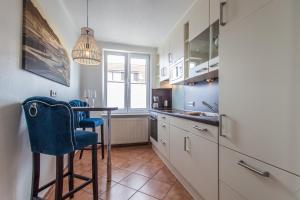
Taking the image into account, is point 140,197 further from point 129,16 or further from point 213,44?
point 129,16

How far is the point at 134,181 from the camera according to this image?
2096 millimetres

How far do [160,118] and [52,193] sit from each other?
6.08 ft

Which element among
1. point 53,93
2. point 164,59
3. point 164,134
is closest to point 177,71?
point 164,59

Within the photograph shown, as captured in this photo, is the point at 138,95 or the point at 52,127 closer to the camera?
the point at 52,127

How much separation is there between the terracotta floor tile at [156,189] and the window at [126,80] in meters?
2.18

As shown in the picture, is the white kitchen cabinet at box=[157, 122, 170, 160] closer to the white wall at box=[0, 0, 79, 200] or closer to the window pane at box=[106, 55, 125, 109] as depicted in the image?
the window pane at box=[106, 55, 125, 109]

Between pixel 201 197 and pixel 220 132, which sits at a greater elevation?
pixel 220 132

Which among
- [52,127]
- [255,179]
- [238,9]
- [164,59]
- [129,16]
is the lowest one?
[255,179]

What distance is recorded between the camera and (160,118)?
288 cm

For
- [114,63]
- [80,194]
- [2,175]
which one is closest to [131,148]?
[80,194]

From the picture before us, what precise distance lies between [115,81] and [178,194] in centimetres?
284

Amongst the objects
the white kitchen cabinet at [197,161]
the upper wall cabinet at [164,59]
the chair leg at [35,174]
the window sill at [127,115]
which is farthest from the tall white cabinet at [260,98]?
the window sill at [127,115]

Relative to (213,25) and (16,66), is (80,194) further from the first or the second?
(213,25)

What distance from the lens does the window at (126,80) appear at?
3842 mm
